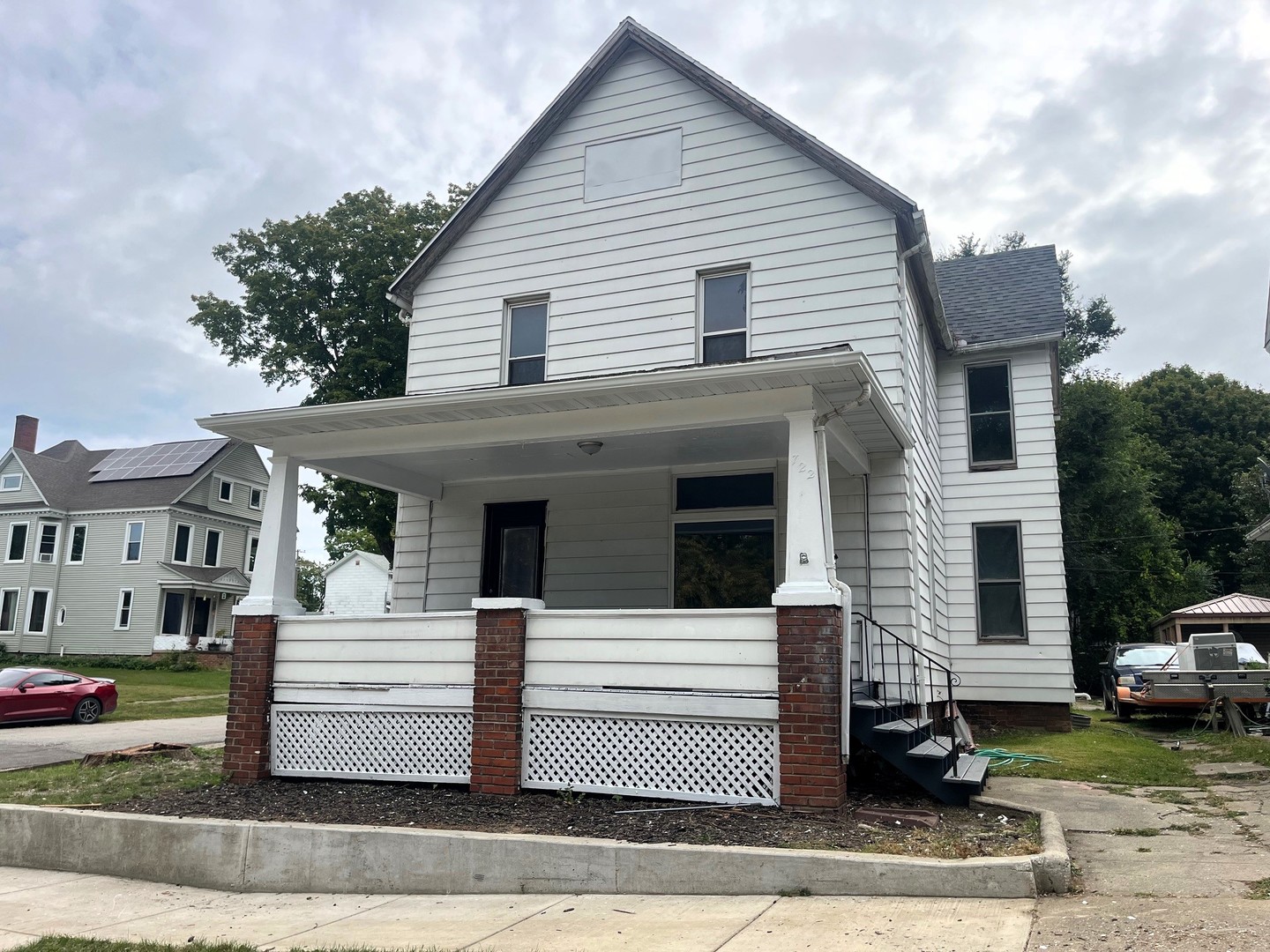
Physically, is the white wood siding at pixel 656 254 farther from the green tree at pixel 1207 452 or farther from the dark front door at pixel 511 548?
the green tree at pixel 1207 452

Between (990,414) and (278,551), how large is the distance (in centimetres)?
1042

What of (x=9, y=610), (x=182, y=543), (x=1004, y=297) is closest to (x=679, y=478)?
(x=1004, y=297)

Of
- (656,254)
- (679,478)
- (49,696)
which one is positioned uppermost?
(656,254)

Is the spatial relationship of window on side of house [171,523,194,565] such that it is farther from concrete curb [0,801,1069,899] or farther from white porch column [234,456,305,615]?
concrete curb [0,801,1069,899]

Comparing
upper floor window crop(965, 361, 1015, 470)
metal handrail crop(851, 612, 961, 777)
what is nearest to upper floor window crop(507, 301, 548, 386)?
metal handrail crop(851, 612, 961, 777)

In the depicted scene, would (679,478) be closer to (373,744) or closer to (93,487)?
(373,744)

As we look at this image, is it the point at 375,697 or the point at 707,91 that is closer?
the point at 375,697

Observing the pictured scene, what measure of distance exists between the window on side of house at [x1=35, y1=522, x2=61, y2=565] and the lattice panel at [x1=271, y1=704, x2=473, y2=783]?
34013 mm

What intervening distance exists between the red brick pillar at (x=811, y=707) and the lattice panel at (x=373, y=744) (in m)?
2.85

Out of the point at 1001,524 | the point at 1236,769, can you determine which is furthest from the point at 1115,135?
the point at 1236,769

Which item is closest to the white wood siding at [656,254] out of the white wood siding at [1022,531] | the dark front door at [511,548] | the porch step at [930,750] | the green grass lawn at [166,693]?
the dark front door at [511,548]

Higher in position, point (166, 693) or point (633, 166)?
point (633, 166)

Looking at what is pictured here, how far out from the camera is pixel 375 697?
8.47 m

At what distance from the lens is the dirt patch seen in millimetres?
5988
